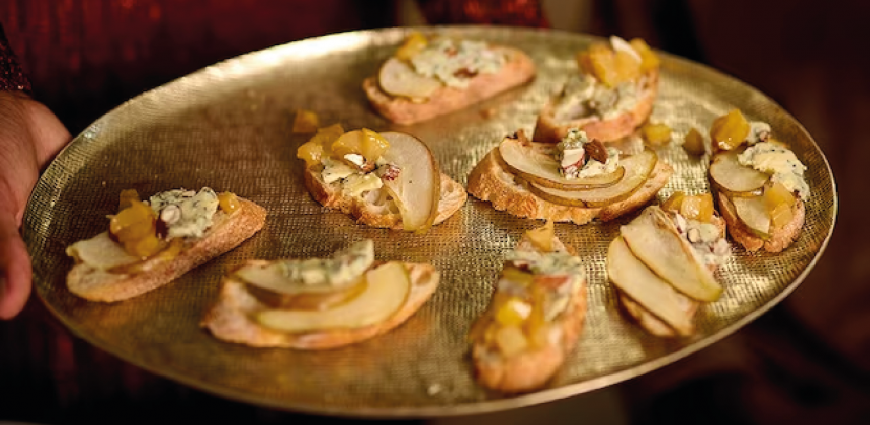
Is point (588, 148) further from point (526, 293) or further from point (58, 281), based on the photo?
point (58, 281)

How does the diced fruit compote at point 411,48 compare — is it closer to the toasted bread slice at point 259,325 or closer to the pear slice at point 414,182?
the pear slice at point 414,182

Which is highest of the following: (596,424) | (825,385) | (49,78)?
(49,78)

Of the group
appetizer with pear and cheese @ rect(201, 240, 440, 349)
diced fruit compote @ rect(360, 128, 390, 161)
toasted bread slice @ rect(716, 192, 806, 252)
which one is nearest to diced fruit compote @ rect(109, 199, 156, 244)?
appetizer with pear and cheese @ rect(201, 240, 440, 349)

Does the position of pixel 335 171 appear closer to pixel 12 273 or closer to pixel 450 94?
pixel 450 94

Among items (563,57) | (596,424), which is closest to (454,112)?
(563,57)

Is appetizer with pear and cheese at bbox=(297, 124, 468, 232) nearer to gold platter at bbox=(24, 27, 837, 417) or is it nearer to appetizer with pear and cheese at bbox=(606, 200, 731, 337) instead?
gold platter at bbox=(24, 27, 837, 417)
